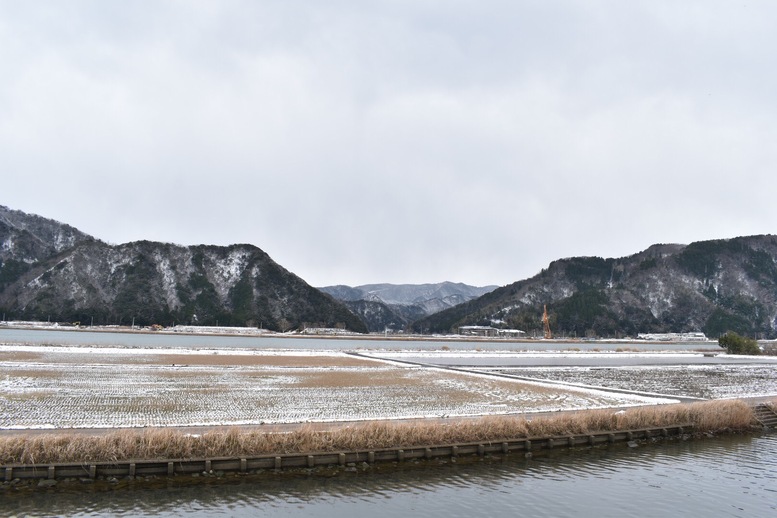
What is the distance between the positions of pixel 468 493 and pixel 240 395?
59.2 ft

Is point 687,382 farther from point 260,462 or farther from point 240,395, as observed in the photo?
point 260,462

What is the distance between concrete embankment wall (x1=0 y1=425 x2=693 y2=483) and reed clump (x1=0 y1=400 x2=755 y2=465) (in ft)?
1.02

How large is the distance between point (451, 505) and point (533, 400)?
1826 cm

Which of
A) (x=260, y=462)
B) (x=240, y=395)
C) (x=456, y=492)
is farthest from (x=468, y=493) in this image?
(x=240, y=395)

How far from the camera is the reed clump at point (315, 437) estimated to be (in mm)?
17562

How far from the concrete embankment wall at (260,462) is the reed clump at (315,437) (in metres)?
0.31

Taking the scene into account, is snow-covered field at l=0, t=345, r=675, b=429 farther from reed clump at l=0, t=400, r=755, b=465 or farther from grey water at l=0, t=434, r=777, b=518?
grey water at l=0, t=434, r=777, b=518

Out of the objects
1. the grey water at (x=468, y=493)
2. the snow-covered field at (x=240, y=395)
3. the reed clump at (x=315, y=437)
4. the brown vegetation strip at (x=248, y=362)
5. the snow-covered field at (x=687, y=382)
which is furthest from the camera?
the brown vegetation strip at (x=248, y=362)

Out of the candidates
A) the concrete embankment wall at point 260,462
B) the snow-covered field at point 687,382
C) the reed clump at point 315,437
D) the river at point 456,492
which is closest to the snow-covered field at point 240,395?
the reed clump at point 315,437

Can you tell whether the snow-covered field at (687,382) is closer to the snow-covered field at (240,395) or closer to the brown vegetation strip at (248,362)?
the snow-covered field at (240,395)

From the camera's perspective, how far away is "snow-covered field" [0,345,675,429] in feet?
77.8

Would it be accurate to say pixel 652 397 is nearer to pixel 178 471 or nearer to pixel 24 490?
pixel 178 471

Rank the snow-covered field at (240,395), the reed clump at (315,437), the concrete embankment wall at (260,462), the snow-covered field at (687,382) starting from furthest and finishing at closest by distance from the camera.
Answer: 1. the snow-covered field at (687,382)
2. the snow-covered field at (240,395)
3. the reed clump at (315,437)
4. the concrete embankment wall at (260,462)

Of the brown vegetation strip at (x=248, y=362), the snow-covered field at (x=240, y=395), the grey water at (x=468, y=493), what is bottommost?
the grey water at (x=468, y=493)
